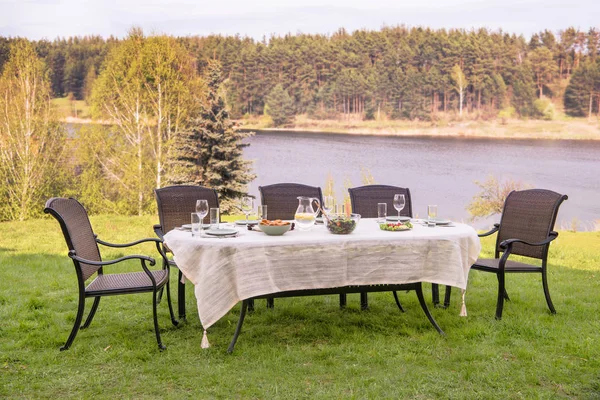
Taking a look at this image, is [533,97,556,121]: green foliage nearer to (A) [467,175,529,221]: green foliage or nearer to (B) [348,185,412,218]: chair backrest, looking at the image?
(A) [467,175,529,221]: green foliage

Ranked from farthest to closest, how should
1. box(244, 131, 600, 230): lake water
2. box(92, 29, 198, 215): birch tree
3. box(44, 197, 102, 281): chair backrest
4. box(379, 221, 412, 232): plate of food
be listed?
box(244, 131, 600, 230): lake water < box(92, 29, 198, 215): birch tree < box(379, 221, 412, 232): plate of food < box(44, 197, 102, 281): chair backrest

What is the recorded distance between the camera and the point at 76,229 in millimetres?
3607

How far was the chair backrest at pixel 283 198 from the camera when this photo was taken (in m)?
4.85

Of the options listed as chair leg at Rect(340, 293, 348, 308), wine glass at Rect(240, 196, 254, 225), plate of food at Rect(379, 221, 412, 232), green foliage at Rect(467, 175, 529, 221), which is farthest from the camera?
green foliage at Rect(467, 175, 529, 221)

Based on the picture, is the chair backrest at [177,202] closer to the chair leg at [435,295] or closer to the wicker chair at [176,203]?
the wicker chair at [176,203]

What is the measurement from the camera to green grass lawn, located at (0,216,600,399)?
3.06 m

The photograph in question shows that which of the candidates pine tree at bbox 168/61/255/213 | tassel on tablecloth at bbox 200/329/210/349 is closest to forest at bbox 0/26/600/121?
pine tree at bbox 168/61/255/213

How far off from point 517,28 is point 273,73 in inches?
299

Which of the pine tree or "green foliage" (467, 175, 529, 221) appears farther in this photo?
"green foliage" (467, 175, 529, 221)

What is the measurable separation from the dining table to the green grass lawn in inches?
12.4

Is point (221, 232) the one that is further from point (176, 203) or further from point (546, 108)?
point (546, 108)

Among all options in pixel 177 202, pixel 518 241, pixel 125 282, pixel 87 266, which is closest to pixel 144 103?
pixel 177 202

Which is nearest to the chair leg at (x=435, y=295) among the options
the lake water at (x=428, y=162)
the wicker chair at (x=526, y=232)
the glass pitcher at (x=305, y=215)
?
the wicker chair at (x=526, y=232)

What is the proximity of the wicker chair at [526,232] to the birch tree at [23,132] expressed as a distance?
43.4ft
